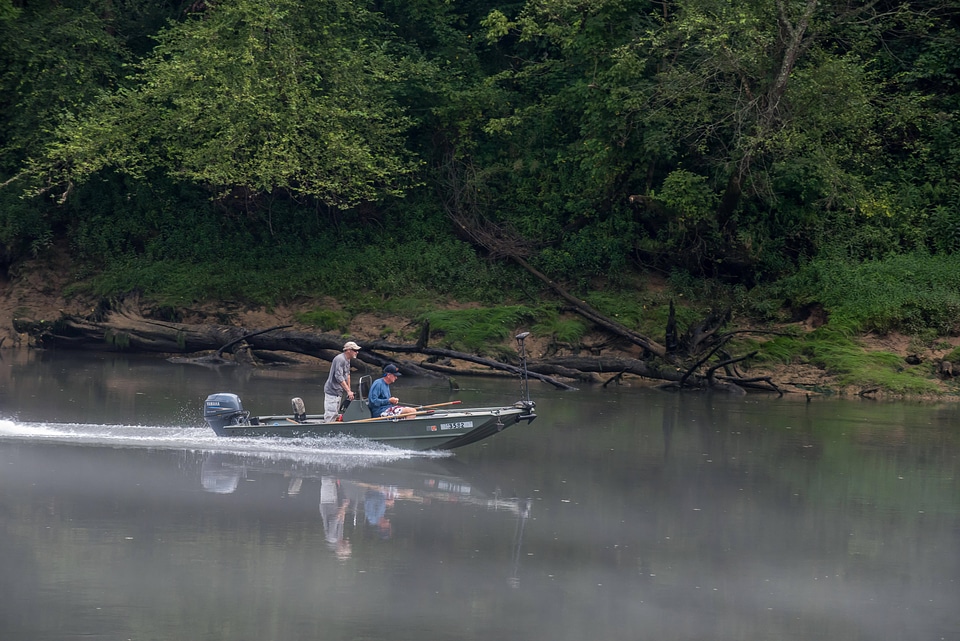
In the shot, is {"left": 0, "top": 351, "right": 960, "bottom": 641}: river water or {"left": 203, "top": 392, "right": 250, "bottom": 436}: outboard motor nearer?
{"left": 0, "top": 351, "right": 960, "bottom": 641}: river water

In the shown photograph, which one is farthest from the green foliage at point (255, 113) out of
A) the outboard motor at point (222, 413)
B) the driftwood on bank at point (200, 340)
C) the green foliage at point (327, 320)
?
the outboard motor at point (222, 413)

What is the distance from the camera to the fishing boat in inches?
655

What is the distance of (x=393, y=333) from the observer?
98.5ft

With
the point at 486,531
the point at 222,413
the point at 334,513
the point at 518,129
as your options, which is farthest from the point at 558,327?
the point at 486,531

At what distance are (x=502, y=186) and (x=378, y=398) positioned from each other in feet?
58.6

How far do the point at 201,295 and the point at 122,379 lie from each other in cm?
742

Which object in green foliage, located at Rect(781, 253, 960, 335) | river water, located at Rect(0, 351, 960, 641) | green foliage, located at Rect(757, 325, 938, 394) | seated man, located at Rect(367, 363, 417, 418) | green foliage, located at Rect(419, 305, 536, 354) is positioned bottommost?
river water, located at Rect(0, 351, 960, 641)

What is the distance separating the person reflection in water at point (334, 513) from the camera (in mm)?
11508

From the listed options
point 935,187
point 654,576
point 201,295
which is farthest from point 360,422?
point 935,187

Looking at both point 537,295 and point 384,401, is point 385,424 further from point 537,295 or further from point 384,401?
point 537,295

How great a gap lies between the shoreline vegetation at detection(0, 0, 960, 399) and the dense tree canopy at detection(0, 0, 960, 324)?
9cm

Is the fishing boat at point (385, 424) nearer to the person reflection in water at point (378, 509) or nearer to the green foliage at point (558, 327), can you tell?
the person reflection in water at point (378, 509)

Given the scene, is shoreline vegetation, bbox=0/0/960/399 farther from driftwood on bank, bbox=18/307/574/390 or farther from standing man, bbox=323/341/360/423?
standing man, bbox=323/341/360/423

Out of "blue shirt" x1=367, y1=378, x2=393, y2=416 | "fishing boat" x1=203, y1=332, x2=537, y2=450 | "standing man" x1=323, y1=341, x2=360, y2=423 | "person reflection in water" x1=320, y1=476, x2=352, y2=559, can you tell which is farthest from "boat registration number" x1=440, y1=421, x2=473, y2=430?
"person reflection in water" x1=320, y1=476, x2=352, y2=559
